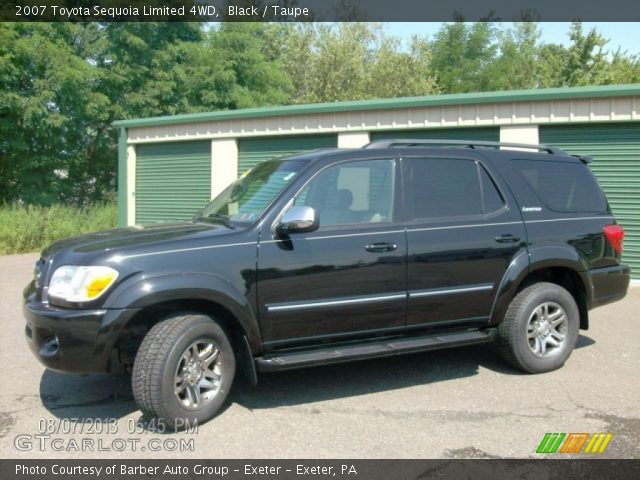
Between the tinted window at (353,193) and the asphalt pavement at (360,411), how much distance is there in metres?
1.44

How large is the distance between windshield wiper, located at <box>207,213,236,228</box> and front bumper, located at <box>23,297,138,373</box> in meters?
1.03

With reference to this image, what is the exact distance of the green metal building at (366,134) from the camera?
10500mm

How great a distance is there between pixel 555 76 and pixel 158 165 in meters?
25.9

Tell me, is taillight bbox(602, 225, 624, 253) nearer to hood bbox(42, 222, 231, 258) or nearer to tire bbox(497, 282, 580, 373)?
tire bbox(497, 282, 580, 373)

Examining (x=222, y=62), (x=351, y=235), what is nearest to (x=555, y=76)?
(x=222, y=62)

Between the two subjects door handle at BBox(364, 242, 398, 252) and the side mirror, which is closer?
the side mirror

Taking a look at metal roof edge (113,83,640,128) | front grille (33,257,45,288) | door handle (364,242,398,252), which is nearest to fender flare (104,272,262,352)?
front grille (33,257,45,288)

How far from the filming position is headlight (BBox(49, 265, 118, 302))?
13.8ft

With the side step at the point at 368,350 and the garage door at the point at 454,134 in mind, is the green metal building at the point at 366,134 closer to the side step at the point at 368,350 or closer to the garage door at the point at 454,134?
the garage door at the point at 454,134

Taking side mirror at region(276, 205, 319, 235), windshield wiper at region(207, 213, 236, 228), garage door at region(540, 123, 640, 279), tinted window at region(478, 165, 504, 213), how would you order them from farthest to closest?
garage door at region(540, 123, 640, 279), tinted window at region(478, 165, 504, 213), windshield wiper at region(207, 213, 236, 228), side mirror at region(276, 205, 319, 235)

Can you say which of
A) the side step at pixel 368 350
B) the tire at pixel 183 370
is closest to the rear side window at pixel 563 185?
the side step at pixel 368 350

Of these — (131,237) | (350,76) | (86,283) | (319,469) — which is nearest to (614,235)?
(319,469)

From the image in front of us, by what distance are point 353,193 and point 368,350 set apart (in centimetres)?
A: 125

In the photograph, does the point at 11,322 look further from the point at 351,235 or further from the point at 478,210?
the point at 478,210
